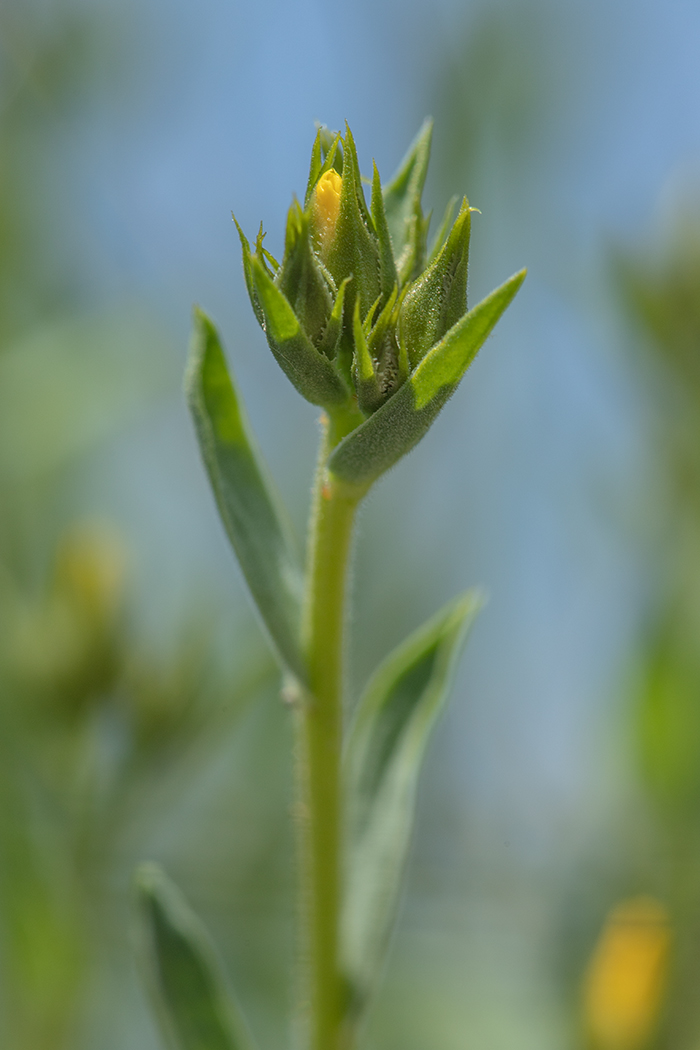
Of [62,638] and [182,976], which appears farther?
[62,638]

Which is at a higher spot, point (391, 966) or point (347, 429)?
point (347, 429)

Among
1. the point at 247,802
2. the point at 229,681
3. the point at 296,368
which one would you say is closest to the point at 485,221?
the point at 229,681

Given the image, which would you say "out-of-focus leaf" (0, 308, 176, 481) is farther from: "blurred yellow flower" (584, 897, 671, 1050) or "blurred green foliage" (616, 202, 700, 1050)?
"blurred yellow flower" (584, 897, 671, 1050)

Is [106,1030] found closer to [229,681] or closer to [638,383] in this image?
[229,681]

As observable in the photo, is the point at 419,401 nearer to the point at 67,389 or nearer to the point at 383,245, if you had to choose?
the point at 383,245

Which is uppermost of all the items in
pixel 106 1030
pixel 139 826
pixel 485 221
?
pixel 485 221

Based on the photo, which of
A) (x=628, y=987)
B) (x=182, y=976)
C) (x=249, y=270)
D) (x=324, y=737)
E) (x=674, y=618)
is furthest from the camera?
(x=674, y=618)

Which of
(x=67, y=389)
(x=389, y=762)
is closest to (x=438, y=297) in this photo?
(x=389, y=762)
